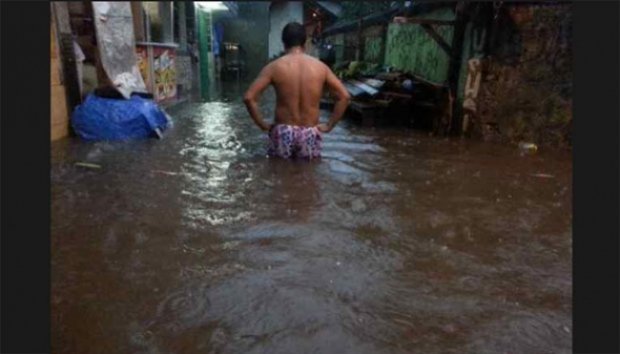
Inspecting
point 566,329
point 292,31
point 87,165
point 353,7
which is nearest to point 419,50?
point 353,7

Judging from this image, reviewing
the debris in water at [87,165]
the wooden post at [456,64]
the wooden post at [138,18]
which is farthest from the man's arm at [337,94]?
the wooden post at [138,18]

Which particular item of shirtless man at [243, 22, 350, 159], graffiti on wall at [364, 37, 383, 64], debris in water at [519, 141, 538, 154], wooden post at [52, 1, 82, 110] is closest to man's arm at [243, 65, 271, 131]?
shirtless man at [243, 22, 350, 159]

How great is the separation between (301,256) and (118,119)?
3.07 meters

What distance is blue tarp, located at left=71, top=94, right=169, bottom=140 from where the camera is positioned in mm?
4254

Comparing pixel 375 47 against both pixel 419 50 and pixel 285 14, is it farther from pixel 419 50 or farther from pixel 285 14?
pixel 285 14

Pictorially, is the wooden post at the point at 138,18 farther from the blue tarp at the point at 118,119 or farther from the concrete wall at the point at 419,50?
the concrete wall at the point at 419,50

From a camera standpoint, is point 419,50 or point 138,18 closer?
point 138,18

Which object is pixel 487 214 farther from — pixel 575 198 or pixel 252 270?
pixel 575 198

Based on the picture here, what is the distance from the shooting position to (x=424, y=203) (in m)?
3.78

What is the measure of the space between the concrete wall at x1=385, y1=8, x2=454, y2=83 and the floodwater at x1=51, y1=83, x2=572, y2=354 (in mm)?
3939

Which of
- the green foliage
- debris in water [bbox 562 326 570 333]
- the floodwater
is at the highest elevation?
the green foliage

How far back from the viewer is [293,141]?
16.1 ft

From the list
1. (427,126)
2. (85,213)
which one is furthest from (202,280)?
(427,126)

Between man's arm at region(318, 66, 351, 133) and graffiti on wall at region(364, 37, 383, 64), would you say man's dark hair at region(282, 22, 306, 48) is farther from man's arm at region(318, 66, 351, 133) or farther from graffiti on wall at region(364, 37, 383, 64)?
graffiti on wall at region(364, 37, 383, 64)
